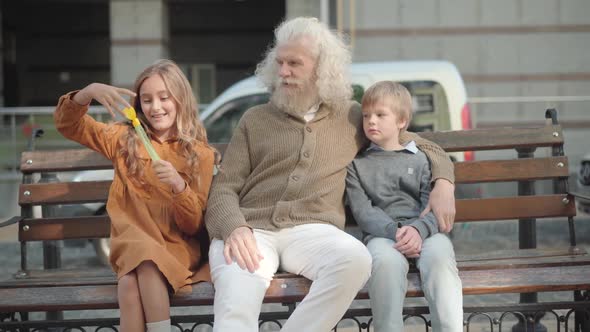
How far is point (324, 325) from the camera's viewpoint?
298 centimetres

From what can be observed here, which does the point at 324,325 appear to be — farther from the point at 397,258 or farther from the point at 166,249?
the point at 166,249

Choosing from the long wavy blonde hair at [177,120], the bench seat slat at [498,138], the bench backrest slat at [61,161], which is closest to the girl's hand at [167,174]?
the long wavy blonde hair at [177,120]

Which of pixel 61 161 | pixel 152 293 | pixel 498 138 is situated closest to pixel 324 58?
pixel 498 138

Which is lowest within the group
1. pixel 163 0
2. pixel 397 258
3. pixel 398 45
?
pixel 397 258

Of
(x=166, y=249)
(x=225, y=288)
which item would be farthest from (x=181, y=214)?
(x=225, y=288)

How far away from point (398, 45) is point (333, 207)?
31.3 feet

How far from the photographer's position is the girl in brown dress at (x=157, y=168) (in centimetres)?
319

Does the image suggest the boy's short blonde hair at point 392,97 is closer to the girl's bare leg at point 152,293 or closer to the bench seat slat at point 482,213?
the bench seat slat at point 482,213

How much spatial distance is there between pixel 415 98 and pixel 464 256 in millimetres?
4372

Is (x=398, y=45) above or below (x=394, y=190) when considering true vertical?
above

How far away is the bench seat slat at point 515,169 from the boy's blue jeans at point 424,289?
93cm

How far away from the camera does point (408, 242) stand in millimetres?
3234

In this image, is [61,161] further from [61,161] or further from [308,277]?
[308,277]

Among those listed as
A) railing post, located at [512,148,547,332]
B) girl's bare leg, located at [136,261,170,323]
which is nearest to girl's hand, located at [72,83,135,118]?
girl's bare leg, located at [136,261,170,323]
